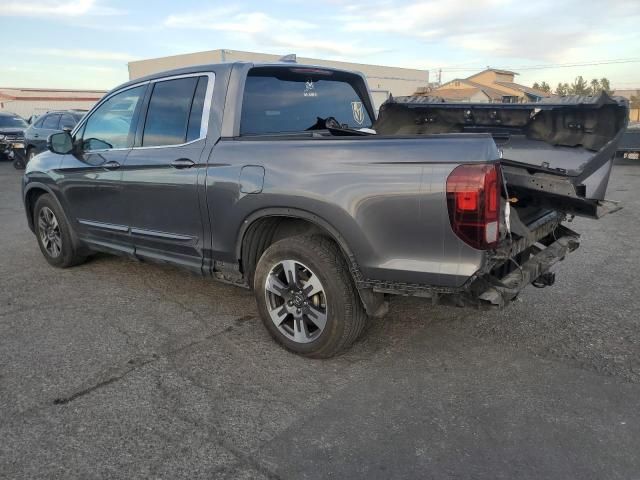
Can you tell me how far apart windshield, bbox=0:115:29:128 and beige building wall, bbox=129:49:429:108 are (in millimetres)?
10359

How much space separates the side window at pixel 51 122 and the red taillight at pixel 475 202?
1540cm

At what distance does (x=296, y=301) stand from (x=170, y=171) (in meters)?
1.46

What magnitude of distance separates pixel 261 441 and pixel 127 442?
69 cm

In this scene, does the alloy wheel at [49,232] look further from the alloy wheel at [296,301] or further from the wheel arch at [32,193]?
the alloy wheel at [296,301]

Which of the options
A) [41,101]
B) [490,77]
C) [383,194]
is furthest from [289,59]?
[490,77]

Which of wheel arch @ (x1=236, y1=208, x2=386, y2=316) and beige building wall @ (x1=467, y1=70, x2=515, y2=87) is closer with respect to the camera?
wheel arch @ (x1=236, y1=208, x2=386, y2=316)

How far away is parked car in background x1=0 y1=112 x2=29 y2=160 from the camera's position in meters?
18.9

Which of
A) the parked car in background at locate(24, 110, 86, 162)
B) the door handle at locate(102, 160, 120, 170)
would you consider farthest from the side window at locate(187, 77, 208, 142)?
the parked car in background at locate(24, 110, 86, 162)

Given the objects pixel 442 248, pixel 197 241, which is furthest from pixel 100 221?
pixel 442 248

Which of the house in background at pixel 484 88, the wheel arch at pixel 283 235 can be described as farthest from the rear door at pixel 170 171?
the house in background at pixel 484 88

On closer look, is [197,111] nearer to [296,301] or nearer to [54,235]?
[296,301]

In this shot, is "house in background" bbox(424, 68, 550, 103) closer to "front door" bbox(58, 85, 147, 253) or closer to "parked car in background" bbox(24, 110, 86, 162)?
"parked car in background" bbox(24, 110, 86, 162)

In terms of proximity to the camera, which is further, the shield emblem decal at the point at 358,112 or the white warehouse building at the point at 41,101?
the white warehouse building at the point at 41,101

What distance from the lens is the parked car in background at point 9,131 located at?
1886 cm
